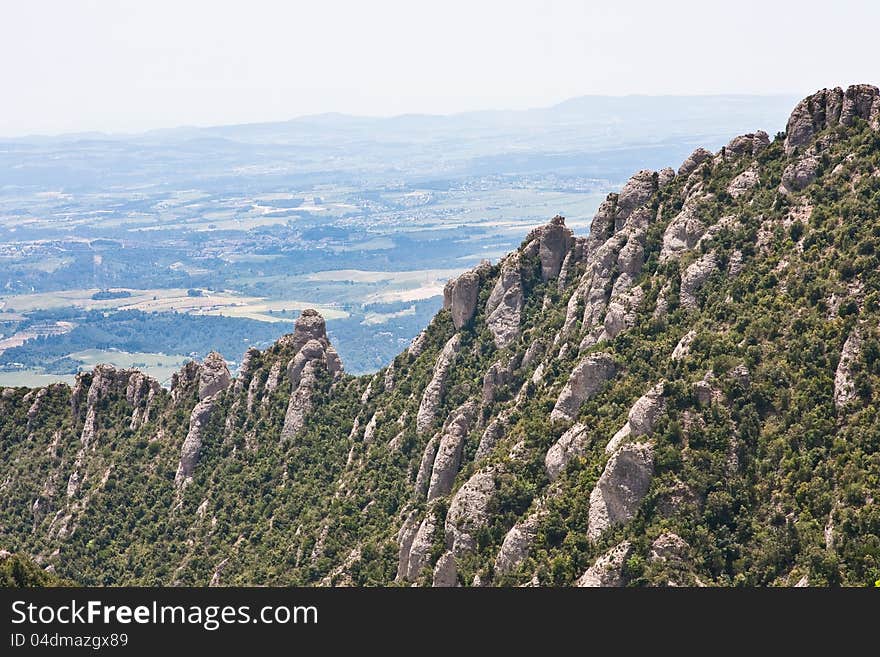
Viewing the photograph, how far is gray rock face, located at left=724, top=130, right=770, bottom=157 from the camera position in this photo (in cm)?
10025

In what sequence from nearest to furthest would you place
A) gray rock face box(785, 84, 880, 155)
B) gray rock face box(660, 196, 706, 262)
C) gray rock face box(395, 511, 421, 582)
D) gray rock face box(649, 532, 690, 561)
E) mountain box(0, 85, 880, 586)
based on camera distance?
gray rock face box(649, 532, 690, 561) < mountain box(0, 85, 880, 586) < gray rock face box(395, 511, 421, 582) < gray rock face box(785, 84, 880, 155) < gray rock face box(660, 196, 706, 262)

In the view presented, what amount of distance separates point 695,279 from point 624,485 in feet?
74.9

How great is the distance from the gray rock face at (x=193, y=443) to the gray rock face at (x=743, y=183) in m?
57.6

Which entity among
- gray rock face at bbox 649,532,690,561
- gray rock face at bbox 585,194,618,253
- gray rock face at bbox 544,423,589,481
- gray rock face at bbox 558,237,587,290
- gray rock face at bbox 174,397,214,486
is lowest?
gray rock face at bbox 174,397,214,486

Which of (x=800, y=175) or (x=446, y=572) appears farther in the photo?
(x=800, y=175)

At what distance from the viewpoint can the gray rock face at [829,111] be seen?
92.5m

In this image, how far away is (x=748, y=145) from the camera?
101 metres

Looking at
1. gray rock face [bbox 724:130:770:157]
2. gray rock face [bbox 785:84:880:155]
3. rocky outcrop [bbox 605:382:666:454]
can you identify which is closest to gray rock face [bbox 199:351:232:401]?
gray rock face [bbox 724:130:770:157]

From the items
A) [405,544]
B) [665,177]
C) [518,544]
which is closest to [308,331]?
[665,177]

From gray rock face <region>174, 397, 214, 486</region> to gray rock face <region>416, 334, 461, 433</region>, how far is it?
86.3 ft

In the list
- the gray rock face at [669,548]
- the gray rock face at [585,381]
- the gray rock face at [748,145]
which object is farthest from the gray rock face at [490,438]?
the gray rock face at [748,145]

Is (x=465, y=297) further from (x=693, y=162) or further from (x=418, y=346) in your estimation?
(x=693, y=162)

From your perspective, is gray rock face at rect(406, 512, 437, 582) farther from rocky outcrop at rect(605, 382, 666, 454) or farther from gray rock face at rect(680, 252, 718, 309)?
gray rock face at rect(680, 252, 718, 309)

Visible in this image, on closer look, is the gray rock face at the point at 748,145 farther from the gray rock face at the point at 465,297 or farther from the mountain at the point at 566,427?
the gray rock face at the point at 465,297
